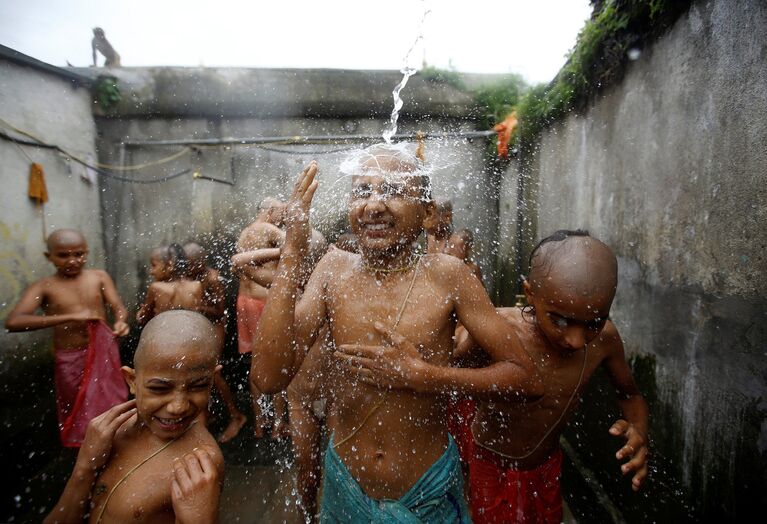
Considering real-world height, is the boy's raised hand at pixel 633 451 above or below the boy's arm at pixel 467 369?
below

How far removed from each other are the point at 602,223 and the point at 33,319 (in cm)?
521

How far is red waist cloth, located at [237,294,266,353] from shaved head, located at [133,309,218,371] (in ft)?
10.4

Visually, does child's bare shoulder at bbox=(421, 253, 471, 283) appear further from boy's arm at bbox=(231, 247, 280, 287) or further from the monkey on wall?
A: the monkey on wall

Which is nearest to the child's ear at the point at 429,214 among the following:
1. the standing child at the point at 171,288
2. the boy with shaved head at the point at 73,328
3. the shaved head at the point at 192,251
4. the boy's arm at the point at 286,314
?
the boy's arm at the point at 286,314

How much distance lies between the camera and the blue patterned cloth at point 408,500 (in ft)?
5.86

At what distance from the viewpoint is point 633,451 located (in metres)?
1.98

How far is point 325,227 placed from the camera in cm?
680

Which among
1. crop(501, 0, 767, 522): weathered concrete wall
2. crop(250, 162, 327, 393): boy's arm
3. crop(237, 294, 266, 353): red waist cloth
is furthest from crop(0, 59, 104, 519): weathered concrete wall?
crop(501, 0, 767, 522): weathered concrete wall

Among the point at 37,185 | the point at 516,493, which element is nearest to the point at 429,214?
the point at 516,493

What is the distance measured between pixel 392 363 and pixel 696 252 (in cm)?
178

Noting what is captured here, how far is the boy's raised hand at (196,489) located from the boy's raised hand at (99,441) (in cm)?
30

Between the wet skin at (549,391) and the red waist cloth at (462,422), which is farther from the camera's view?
the red waist cloth at (462,422)

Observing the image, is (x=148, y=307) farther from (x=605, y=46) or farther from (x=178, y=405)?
(x=605, y=46)

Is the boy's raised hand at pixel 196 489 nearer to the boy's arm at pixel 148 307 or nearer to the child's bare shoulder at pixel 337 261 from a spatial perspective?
the child's bare shoulder at pixel 337 261
